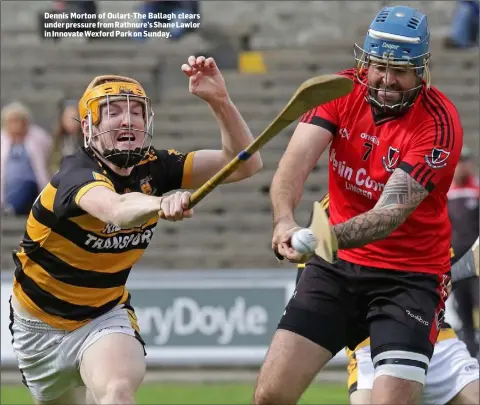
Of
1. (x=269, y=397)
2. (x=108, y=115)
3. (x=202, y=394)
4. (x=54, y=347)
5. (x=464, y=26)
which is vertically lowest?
(x=202, y=394)

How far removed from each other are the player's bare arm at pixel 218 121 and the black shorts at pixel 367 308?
59 cm

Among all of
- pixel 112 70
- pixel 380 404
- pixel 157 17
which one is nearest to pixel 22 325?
pixel 380 404

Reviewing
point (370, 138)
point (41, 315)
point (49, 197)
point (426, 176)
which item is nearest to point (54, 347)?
point (41, 315)

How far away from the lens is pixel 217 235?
11.2m

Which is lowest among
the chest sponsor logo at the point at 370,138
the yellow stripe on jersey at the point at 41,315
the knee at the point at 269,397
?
the knee at the point at 269,397

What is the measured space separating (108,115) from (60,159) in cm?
535

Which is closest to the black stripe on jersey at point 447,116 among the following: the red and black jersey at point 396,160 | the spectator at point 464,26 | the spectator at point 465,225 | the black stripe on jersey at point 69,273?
the red and black jersey at point 396,160

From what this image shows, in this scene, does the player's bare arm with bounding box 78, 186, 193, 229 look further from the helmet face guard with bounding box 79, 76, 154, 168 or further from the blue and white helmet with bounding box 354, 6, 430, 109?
the blue and white helmet with bounding box 354, 6, 430, 109

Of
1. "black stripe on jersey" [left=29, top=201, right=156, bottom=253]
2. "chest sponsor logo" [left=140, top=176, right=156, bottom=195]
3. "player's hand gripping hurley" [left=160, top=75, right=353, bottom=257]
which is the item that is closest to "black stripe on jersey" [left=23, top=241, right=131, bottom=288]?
"black stripe on jersey" [left=29, top=201, right=156, bottom=253]

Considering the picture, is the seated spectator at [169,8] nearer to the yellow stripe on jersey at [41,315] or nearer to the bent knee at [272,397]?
the yellow stripe on jersey at [41,315]

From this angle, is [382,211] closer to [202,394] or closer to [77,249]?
[77,249]

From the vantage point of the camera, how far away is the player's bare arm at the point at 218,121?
15.3 feet

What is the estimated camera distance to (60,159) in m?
9.73

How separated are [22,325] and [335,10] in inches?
321
